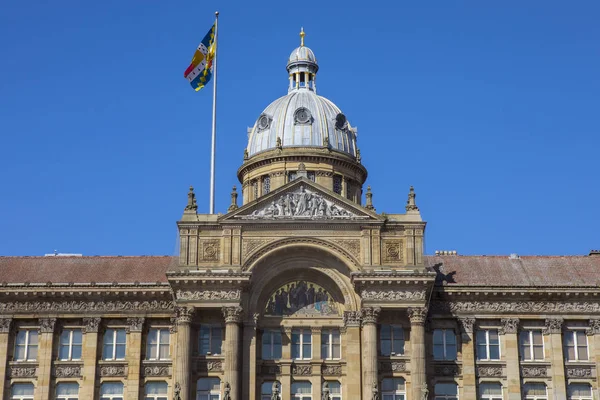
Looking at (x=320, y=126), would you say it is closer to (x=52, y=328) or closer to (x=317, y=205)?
(x=317, y=205)

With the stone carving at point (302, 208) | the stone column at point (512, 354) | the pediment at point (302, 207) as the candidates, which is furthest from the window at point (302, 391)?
the stone column at point (512, 354)

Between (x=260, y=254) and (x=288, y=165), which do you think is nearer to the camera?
(x=260, y=254)

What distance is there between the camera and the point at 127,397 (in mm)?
71125

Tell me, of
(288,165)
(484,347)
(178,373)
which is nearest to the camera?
(178,373)

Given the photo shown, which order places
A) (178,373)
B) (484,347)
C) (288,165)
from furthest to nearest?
(288,165) < (484,347) < (178,373)

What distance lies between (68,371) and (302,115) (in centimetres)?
2929

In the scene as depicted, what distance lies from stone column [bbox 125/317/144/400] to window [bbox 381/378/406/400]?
15601 mm

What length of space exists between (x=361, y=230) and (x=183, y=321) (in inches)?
495

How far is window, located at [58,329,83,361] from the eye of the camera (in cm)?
7281

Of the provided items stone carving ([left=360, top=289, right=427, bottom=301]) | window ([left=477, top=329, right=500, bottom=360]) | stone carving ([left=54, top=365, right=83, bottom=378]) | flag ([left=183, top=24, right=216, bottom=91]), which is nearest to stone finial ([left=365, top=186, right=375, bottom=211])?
stone carving ([left=360, top=289, right=427, bottom=301])

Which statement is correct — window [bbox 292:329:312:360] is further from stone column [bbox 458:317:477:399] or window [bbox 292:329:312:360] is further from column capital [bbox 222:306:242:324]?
stone column [bbox 458:317:477:399]

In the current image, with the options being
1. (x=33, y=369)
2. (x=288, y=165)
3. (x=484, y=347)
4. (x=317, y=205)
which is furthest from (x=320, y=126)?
(x=33, y=369)

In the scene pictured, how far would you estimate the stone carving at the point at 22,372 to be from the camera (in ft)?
237

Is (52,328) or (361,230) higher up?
(361,230)
